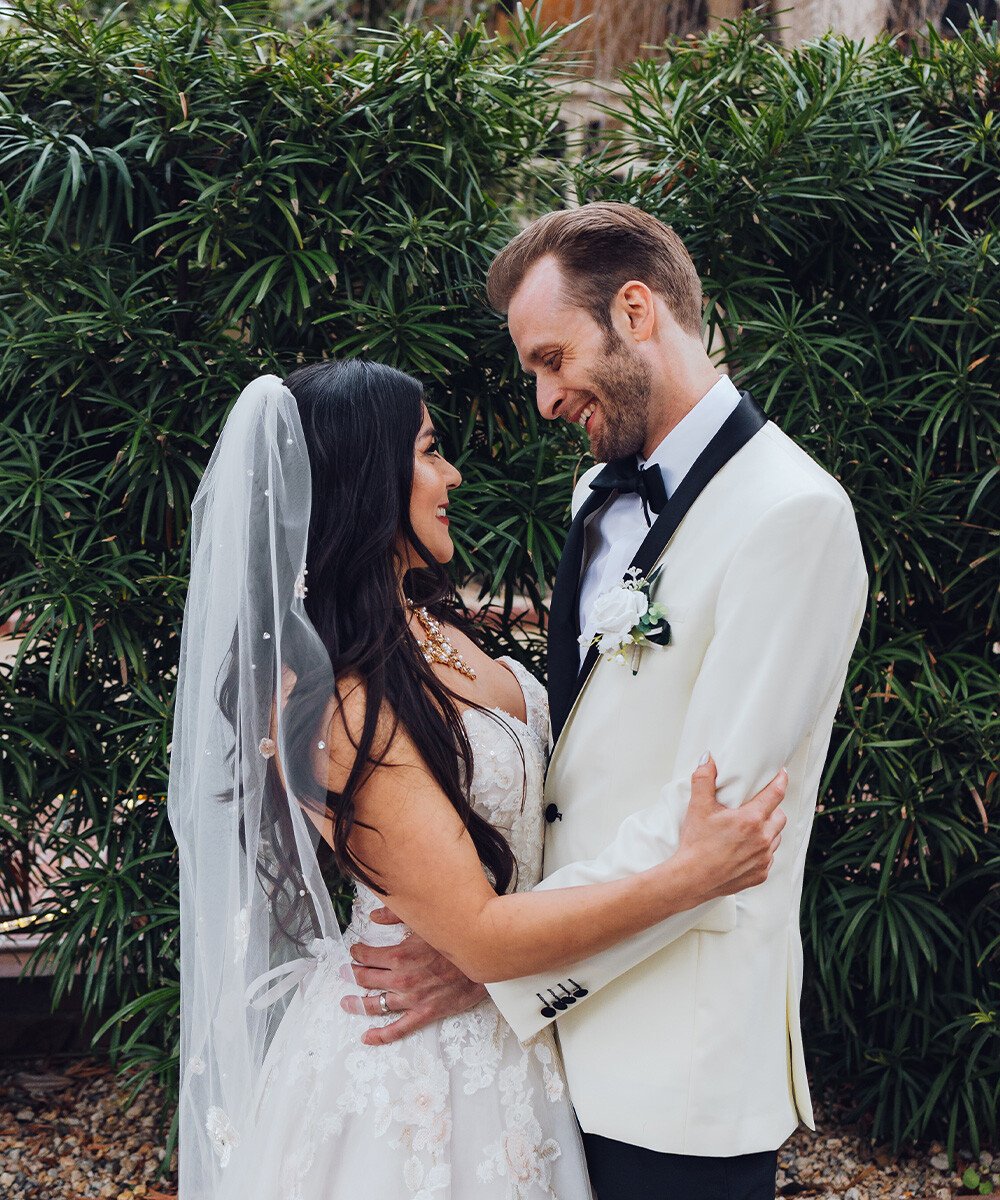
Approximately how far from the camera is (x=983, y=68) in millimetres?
2695

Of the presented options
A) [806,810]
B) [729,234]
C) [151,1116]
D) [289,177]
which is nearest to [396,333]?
[289,177]

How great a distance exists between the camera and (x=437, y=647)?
1.83 metres

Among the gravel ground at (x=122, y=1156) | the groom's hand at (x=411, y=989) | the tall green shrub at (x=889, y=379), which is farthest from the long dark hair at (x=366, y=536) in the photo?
the gravel ground at (x=122, y=1156)

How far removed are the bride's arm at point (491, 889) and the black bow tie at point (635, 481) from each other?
18.9 inches

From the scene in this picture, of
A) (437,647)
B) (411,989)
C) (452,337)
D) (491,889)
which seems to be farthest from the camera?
(452,337)

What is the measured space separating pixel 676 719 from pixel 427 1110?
667 millimetres

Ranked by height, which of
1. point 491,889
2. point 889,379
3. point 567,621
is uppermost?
point 889,379

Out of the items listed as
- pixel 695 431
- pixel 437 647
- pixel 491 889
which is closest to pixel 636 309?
pixel 695 431

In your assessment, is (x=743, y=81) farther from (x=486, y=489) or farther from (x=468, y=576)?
(x=468, y=576)

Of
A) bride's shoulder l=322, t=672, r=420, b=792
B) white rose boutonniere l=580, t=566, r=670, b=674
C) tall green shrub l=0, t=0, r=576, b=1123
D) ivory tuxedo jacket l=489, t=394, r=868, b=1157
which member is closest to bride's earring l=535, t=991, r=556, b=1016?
ivory tuxedo jacket l=489, t=394, r=868, b=1157

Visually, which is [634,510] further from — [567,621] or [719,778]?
[719,778]

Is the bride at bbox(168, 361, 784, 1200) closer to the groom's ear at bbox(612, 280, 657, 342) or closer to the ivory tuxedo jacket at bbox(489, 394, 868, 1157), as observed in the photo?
the ivory tuxedo jacket at bbox(489, 394, 868, 1157)

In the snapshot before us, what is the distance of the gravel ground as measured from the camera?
2.95 meters

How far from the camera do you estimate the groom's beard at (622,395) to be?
1779 mm
